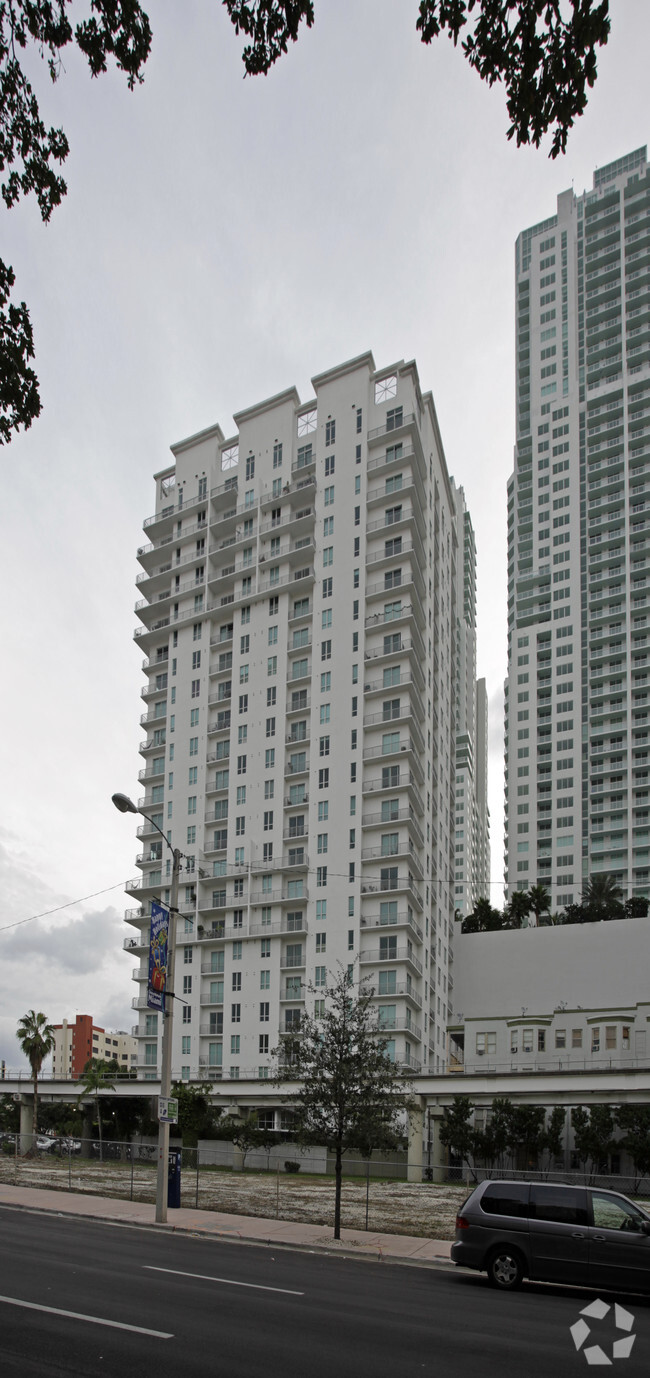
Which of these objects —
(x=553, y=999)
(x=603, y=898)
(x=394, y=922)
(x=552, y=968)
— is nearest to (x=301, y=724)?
(x=394, y=922)

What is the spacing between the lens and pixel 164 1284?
55.7 ft

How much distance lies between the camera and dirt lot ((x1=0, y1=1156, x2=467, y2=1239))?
31.6 m

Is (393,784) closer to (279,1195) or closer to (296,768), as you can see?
(296,768)

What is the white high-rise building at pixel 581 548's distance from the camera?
14275cm

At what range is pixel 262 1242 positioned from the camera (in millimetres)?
25781

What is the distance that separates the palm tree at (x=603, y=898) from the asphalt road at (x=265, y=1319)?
329 feet

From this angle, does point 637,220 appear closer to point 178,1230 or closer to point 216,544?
point 216,544

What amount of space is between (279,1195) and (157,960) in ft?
56.5

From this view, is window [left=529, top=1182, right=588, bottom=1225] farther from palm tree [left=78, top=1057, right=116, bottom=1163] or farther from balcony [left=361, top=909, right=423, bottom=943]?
palm tree [left=78, top=1057, right=116, bottom=1163]

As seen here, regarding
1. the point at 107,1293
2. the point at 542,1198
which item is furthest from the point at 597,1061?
the point at 107,1293

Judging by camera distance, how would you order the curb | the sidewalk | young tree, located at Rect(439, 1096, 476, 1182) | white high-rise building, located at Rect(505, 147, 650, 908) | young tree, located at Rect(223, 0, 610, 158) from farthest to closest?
white high-rise building, located at Rect(505, 147, 650, 908) → young tree, located at Rect(439, 1096, 476, 1182) → the sidewalk → the curb → young tree, located at Rect(223, 0, 610, 158)

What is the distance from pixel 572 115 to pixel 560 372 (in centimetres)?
16738

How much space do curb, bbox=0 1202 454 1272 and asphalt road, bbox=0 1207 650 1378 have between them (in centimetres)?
133

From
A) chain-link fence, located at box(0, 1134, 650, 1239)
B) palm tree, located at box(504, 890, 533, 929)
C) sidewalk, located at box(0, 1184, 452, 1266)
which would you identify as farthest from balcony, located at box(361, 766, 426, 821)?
sidewalk, located at box(0, 1184, 452, 1266)
